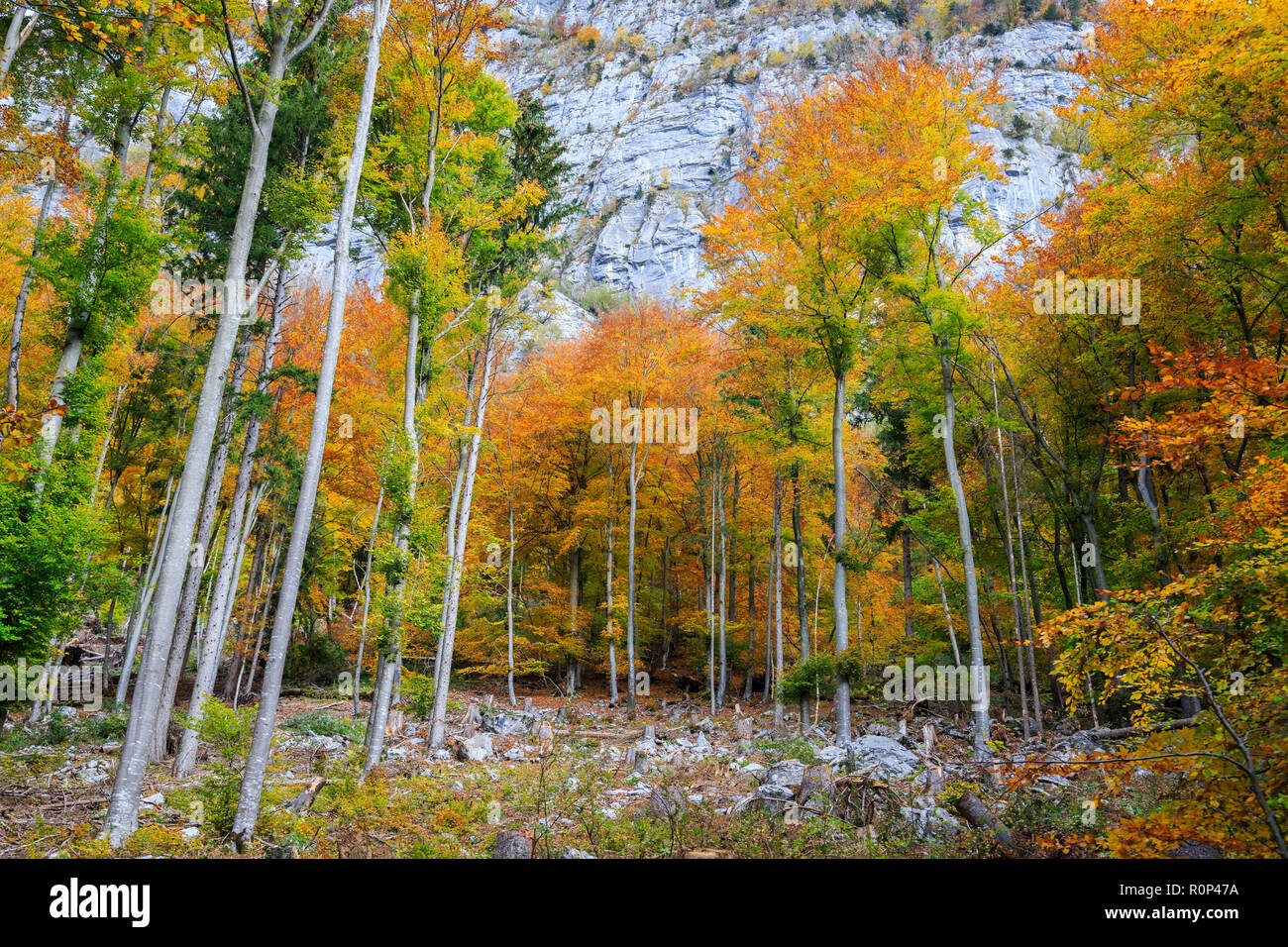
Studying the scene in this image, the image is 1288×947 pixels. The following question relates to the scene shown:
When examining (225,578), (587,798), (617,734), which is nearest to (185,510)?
(225,578)

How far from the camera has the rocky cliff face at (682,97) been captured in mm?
69625

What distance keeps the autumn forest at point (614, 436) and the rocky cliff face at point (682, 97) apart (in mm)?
49978

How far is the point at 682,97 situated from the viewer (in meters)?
92.3

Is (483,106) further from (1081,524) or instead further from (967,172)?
(1081,524)

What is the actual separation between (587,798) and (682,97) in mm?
104402

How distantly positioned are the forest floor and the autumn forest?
0.30 feet

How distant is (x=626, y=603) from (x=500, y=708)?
5.04m

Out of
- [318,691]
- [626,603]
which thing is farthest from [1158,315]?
[318,691]

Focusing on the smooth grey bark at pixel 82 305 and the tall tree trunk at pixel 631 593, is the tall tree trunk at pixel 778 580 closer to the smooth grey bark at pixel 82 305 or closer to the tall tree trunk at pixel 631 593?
the tall tree trunk at pixel 631 593

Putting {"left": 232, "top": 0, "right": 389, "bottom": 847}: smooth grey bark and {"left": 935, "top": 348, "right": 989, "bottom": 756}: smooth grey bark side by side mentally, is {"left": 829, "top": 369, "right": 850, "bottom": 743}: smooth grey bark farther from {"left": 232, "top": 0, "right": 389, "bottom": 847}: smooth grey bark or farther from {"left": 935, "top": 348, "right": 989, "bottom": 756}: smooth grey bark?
{"left": 232, "top": 0, "right": 389, "bottom": 847}: smooth grey bark

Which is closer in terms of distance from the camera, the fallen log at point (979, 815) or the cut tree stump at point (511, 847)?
the cut tree stump at point (511, 847)

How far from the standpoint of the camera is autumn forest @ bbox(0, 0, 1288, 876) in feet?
18.8

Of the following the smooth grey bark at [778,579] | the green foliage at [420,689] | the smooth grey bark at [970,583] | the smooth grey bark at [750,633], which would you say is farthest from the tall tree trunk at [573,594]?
the smooth grey bark at [970,583]

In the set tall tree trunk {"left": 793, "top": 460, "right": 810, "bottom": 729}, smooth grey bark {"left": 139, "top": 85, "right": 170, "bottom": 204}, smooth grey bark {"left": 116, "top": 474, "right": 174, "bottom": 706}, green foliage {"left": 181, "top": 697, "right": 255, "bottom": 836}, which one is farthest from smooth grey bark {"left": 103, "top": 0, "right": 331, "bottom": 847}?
tall tree trunk {"left": 793, "top": 460, "right": 810, "bottom": 729}
